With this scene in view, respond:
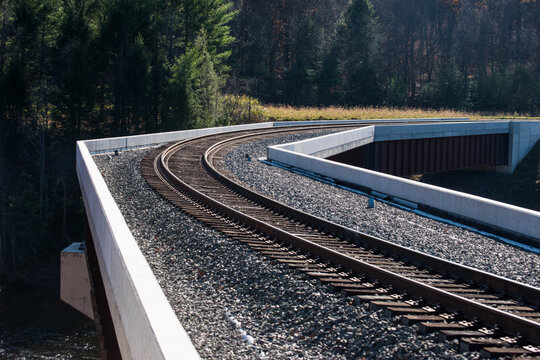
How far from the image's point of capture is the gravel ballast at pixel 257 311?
598 cm

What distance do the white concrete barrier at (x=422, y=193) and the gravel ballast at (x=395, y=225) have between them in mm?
757

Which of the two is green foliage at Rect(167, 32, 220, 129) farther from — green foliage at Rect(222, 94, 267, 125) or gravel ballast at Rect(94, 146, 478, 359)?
gravel ballast at Rect(94, 146, 478, 359)

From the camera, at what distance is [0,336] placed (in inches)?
859

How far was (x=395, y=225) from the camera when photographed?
13.2 m

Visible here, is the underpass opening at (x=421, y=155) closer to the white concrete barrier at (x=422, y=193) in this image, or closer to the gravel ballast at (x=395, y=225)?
the white concrete barrier at (x=422, y=193)

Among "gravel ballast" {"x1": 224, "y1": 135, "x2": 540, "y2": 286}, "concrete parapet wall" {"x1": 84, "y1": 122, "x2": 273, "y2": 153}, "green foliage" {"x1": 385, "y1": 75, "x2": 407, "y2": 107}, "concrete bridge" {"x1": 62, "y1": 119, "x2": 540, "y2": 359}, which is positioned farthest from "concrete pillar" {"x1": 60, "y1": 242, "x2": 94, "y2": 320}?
"green foliage" {"x1": 385, "y1": 75, "x2": 407, "y2": 107}

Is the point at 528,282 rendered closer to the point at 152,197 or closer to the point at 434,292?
the point at 434,292

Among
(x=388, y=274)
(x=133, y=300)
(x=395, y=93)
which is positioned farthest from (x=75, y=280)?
(x=395, y=93)

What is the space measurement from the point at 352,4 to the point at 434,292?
233 ft

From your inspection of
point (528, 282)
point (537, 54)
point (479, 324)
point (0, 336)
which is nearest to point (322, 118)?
point (0, 336)

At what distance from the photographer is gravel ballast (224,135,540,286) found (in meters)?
10.6

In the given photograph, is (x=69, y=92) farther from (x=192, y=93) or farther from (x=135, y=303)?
(x=135, y=303)

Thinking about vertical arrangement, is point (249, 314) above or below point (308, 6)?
below

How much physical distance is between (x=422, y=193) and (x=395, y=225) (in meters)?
2.80
